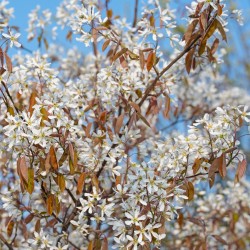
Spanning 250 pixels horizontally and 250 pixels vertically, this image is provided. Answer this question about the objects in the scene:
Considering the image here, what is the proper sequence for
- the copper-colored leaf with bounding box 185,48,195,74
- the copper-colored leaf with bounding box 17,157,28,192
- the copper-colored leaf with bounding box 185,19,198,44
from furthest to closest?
the copper-colored leaf with bounding box 185,48,195,74
the copper-colored leaf with bounding box 185,19,198,44
the copper-colored leaf with bounding box 17,157,28,192

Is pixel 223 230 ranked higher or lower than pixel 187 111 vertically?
lower

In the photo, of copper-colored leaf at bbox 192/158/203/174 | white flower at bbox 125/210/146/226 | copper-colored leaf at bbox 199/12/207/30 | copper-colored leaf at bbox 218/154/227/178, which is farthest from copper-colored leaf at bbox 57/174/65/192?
copper-colored leaf at bbox 199/12/207/30

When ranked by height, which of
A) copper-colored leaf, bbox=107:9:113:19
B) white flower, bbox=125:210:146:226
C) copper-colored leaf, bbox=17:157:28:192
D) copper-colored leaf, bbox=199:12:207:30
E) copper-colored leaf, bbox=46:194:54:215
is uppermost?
copper-colored leaf, bbox=107:9:113:19

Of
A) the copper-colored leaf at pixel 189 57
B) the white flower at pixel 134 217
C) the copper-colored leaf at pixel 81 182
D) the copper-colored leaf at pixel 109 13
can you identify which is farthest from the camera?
the copper-colored leaf at pixel 109 13

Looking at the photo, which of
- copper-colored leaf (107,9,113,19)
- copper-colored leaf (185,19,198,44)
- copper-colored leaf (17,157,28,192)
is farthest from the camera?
copper-colored leaf (107,9,113,19)

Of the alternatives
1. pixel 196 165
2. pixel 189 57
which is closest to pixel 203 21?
pixel 189 57

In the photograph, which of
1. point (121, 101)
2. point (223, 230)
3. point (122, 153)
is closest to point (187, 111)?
point (223, 230)

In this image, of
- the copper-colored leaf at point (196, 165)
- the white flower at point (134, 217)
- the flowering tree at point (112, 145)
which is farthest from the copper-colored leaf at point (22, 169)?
the copper-colored leaf at point (196, 165)

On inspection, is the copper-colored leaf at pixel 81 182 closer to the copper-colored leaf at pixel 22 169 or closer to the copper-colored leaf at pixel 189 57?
the copper-colored leaf at pixel 22 169

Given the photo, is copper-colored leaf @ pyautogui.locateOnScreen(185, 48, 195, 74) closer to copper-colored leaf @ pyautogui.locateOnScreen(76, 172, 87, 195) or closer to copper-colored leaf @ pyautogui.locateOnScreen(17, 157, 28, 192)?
copper-colored leaf @ pyautogui.locateOnScreen(76, 172, 87, 195)

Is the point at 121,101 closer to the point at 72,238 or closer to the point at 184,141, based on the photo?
the point at 184,141

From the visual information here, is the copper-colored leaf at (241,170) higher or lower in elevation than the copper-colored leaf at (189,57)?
lower
